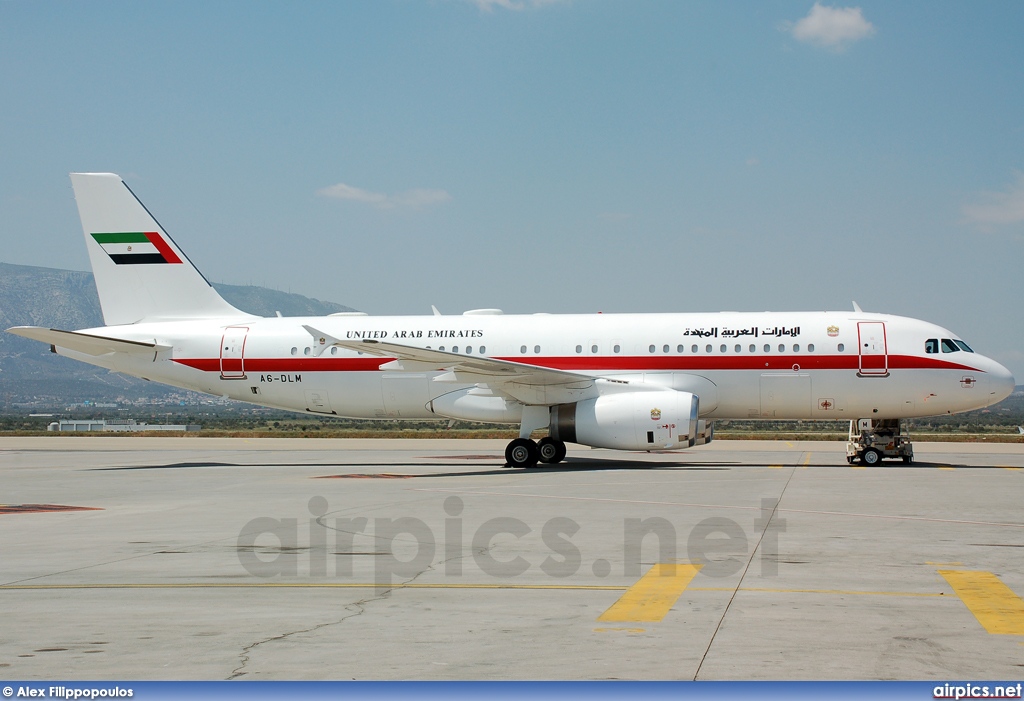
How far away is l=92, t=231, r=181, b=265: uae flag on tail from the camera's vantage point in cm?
2888

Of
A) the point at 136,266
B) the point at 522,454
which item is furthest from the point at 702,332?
the point at 136,266

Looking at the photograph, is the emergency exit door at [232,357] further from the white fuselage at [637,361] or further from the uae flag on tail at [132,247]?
the uae flag on tail at [132,247]

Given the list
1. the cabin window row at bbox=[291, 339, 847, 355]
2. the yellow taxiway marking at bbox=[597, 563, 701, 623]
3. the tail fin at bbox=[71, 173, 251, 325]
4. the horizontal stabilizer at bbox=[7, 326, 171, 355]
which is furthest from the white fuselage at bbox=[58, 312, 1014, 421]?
the yellow taxiway marking at bbox=[597, 563, 701, 623]

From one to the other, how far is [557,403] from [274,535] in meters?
13.1

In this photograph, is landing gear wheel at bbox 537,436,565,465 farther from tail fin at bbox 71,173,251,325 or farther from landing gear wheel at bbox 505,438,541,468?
tail fin at bbox 71,173,251,325

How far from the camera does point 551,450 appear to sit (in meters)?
25.3

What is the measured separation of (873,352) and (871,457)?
278cm

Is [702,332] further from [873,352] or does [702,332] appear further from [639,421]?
[873,352]

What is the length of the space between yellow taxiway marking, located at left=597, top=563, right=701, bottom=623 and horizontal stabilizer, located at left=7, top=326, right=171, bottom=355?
19.6 m

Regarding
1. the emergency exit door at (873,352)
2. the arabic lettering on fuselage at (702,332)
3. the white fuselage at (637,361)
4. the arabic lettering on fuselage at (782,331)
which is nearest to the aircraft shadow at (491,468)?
the white fuselage at (637,361)

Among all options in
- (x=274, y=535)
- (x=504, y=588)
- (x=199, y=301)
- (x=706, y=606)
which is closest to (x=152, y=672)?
(x=504, y=588)

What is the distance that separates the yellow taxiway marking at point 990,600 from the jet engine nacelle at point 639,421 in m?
13.6

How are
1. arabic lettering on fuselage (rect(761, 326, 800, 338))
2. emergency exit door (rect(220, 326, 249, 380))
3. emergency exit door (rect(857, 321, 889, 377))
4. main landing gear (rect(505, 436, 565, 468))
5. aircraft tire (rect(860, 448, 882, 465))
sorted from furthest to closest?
1. emergency exit door (rect(220, 326, 249, 380))
2. aircraft tire (rect(860, 448, 882, 465))
3. arabic lettering on fuselage (rect(761, 326, 800, 338))
4. main landing gear (rect(505, 436, 565, 468))
5. emergency exit door (rect(857, 321, 889, 377))

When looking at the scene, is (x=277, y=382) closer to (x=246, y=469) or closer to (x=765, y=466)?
(x=246, y=469)
